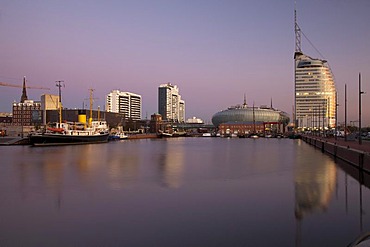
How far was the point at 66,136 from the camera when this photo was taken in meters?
70.6

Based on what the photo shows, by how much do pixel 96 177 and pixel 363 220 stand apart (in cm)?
1621

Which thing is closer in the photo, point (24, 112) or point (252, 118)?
point (24, 112)

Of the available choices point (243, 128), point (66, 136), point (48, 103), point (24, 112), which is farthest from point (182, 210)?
point (243, 128)

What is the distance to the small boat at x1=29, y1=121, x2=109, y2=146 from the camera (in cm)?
6731

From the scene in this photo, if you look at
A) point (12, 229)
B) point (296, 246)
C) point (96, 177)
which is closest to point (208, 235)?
point (296, 246)

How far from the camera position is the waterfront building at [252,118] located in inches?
6973

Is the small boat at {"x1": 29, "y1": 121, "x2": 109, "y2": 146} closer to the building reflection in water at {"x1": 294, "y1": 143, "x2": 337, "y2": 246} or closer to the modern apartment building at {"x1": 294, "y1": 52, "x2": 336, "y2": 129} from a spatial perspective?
the building reflection in water at {"x1": 294, "y1": 143, "x2": 337, "y2": 246}

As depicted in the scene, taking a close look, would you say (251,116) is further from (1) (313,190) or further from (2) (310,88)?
(1) (313,190)

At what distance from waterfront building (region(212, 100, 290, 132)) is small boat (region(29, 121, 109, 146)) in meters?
104

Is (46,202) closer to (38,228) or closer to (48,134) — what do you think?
(38,228)

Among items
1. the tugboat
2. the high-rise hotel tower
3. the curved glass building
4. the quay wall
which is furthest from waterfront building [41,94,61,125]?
the quay wall

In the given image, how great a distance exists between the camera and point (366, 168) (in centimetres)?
2469

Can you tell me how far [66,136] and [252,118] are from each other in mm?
128261

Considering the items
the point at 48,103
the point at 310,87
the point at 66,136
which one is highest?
the point at 310,87
